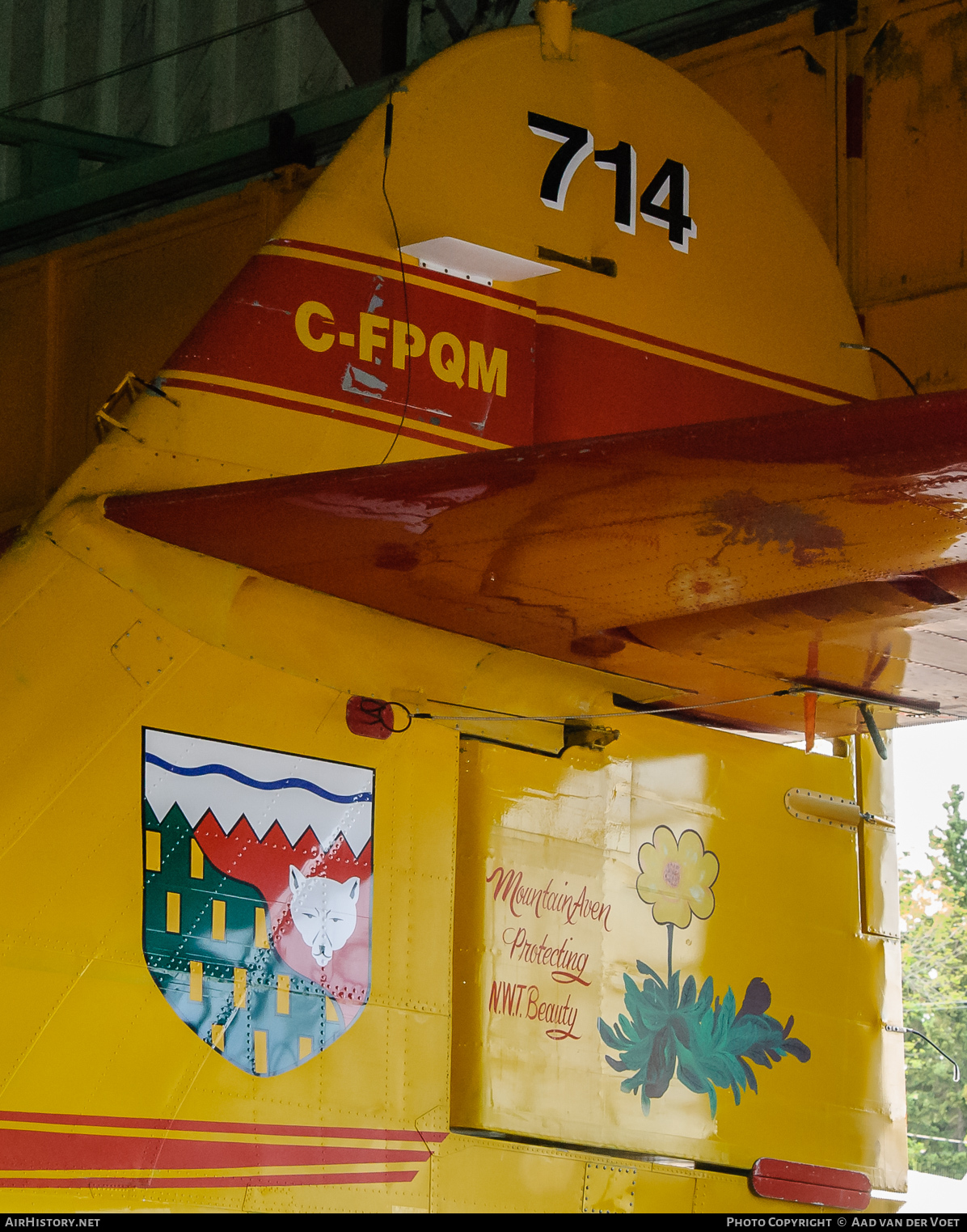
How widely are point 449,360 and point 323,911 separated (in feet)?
4.45

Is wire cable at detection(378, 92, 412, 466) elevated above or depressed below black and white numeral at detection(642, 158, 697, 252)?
below

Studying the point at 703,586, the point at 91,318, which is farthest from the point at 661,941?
the point at 91,318

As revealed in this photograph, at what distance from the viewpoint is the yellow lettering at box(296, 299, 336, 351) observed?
3.22 metres

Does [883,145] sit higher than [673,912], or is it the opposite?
[883,145]

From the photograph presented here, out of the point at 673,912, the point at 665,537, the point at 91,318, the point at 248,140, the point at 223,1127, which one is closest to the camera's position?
the point at 665,537

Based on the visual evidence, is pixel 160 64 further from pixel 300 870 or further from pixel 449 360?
pixel 300 870

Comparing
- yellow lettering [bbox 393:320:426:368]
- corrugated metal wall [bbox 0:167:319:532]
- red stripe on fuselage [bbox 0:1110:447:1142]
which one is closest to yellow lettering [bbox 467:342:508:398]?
yellow lettering [bbox 393:320:426:368]

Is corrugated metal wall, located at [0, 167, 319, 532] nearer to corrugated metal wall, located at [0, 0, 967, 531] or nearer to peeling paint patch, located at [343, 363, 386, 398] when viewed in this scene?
corrugated metal wall, located at [0, 0, 967, 531]

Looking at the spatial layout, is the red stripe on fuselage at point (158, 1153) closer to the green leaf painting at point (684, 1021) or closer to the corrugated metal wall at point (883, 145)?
the green leaf painting at point (684, 1021)

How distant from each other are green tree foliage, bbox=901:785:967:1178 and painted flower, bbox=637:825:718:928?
22079 mm

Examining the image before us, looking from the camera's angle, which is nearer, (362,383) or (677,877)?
(362,383)

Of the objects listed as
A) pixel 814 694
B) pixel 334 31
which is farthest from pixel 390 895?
pixel 334 31

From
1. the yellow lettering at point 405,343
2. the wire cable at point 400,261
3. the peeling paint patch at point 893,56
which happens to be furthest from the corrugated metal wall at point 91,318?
the yellow lettering at point 405,343

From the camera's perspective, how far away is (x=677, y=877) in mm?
3951
